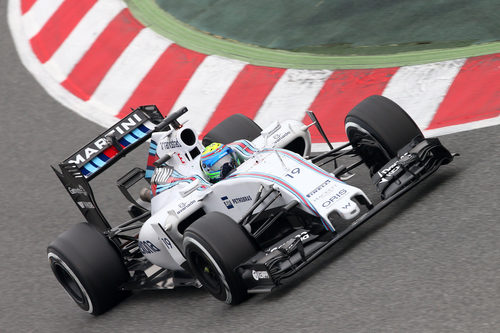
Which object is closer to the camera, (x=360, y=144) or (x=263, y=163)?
(x=263, y=163)

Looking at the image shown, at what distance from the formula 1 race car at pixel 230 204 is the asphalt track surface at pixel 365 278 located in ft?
0.53

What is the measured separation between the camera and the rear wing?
21.6ft

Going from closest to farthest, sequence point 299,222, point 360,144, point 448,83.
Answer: point 299,222, point 360,144, point 448,83

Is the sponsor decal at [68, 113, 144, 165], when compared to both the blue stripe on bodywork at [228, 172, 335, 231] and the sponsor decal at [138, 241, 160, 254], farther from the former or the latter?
Answer: the blue stripe on bodywork at [228, 172, 335, 231]

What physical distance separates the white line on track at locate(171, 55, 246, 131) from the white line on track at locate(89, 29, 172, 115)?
2.34 ft

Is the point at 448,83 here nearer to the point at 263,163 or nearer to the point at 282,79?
the point at 282,79

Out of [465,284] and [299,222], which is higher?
[299,222]

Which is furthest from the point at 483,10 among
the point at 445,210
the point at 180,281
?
the point at 180,281

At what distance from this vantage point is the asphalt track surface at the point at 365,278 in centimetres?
499

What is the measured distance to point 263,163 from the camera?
6082 millimetres

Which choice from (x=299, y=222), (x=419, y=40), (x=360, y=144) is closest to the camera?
(x=299, y=222)

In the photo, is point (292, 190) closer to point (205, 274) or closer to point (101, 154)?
point (205, 274)

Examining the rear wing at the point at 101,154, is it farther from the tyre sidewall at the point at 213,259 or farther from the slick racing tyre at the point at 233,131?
the tyre sidewall at the point at 213,259

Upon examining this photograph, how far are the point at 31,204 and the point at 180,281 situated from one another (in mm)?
2788
